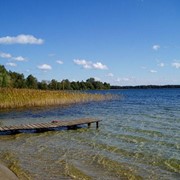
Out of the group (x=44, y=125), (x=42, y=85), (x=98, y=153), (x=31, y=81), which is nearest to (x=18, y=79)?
(x=31, y=81)

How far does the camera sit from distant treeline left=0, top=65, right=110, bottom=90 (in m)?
70.6

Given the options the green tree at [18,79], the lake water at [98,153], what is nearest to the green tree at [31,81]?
the green tree at [18,79]

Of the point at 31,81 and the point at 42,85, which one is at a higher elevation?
the point at 31,81

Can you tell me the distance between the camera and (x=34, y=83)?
4208 inches

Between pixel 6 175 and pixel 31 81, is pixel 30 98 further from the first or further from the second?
pixel 31 81

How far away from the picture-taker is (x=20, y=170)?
9.65 m

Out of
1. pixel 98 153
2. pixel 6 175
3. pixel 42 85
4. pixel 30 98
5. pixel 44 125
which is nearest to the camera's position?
pixel 6 175

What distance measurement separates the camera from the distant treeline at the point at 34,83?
232 ft

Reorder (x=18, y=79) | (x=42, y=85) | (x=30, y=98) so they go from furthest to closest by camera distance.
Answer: (x=42, y=85) → (x=18, y=79) → (x=30, y=98)

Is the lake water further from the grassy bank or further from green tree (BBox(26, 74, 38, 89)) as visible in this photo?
green tree (BBox(26, 74, 38, 89))

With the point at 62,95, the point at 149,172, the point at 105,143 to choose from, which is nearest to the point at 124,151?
the point at 105,143

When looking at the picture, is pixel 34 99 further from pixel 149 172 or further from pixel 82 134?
pixel 149 172

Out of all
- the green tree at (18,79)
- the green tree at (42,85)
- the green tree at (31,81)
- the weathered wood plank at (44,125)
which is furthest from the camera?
the green tree at (42,85)

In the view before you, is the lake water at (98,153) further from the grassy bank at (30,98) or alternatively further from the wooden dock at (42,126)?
the grassy bank at (30,98)
